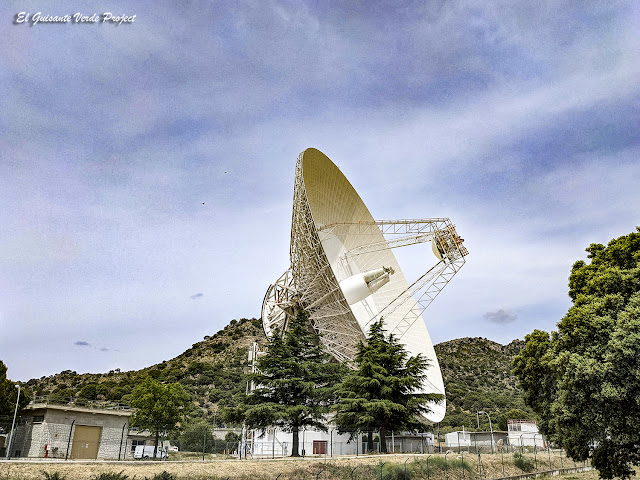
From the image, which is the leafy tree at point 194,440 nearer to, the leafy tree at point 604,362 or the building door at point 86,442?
the building door at point 86,442

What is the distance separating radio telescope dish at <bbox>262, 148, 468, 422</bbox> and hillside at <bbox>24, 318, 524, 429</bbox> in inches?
1398

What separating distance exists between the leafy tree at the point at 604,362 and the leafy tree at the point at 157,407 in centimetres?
2959

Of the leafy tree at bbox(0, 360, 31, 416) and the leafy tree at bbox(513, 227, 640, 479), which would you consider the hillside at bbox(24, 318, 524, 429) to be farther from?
the leafy tree at bbox(513, 227, 640, 479)

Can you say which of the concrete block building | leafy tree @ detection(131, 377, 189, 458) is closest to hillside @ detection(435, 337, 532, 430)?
leafy tree @ detection(131, 377, 189, 458)

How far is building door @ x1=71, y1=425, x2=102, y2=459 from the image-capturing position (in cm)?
3181

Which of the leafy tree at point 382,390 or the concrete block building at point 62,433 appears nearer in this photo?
the concrete block building at point 62,433

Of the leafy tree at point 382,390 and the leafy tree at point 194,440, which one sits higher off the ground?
the leafy tree at point 382,390

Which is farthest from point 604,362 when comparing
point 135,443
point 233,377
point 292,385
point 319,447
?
point 233,377

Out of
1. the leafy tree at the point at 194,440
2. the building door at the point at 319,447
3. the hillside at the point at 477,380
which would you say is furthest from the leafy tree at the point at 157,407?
the hillside at the point at 477,380

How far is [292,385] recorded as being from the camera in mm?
33531

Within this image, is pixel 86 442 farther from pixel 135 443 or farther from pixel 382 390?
pixel 382 390

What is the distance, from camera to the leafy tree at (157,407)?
133 feet

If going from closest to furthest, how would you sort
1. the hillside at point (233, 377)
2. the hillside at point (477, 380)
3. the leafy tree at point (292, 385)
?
the leafy tree at point (292, 385)
the hillside at point (477, 380)
the hillside at point (233, 377)

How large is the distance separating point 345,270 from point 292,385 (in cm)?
881
